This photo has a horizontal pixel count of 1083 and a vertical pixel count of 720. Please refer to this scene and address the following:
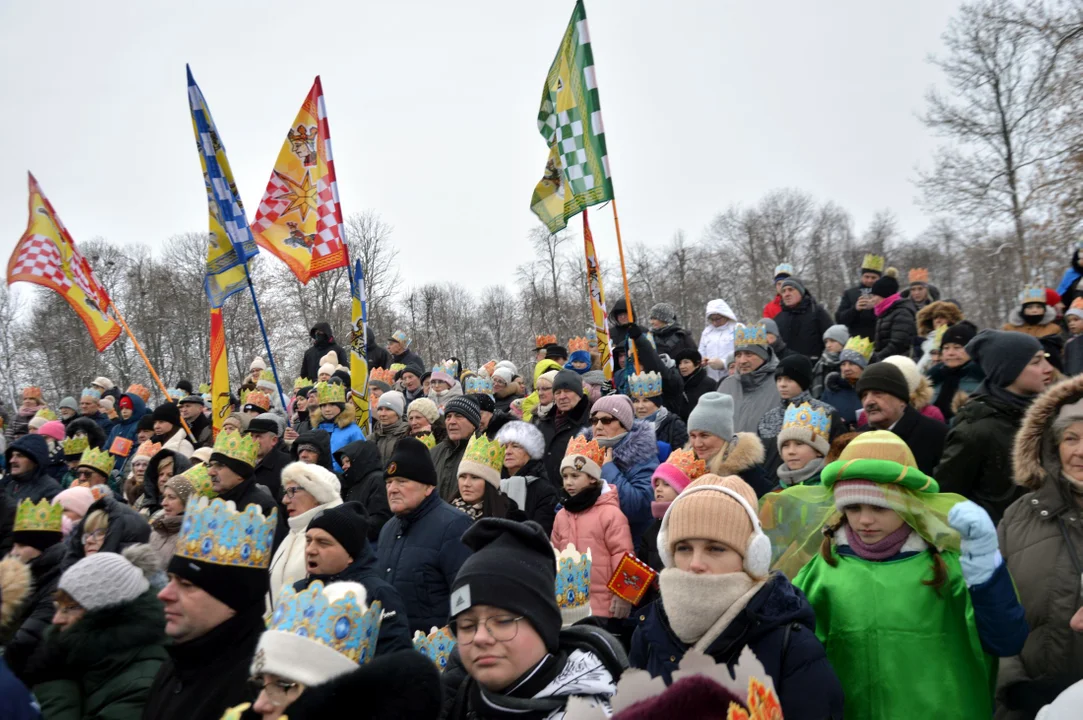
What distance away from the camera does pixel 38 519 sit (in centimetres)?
529

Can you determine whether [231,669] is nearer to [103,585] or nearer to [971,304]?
[103,585]

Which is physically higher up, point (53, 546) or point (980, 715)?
point (53, 546)

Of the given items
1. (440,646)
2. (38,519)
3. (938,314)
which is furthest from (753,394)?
(38,519)

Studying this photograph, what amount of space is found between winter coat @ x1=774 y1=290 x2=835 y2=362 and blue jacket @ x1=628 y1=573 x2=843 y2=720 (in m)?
8.61

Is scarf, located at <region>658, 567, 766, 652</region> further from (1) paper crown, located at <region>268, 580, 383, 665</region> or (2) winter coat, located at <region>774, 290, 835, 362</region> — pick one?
(2) winter coat, located at <region>774, 290, 835, 362</region>

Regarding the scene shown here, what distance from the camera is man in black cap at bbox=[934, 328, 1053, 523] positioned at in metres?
4.34

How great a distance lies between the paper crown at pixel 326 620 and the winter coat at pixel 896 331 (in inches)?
340

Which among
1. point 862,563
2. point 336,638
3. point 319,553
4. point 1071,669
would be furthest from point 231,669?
point 1071,669

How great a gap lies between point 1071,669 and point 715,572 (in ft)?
4.86

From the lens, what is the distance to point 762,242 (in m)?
60.3

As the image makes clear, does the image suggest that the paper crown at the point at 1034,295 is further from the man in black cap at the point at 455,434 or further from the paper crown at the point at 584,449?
the man in black cap at the point at 455,434

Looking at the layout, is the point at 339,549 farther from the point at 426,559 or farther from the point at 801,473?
the point at 801,473

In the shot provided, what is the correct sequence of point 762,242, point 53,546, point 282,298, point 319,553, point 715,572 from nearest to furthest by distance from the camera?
point 715,572
point 319,553
point 53,546
point 282,298
point 762,242

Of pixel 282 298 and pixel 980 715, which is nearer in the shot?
pixel 980 715
